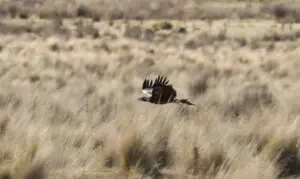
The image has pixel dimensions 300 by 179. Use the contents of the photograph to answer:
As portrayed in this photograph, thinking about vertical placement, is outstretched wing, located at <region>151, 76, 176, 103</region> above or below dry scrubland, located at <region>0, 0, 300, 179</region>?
above

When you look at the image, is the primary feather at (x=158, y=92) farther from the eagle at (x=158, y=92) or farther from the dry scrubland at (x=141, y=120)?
the dry scrubland at (x=141, y=120)

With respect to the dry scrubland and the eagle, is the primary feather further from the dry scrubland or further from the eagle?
the dry scrubland

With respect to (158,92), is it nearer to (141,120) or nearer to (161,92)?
(161,92)

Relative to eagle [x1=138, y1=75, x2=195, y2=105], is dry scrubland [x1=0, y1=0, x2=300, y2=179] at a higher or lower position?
lower

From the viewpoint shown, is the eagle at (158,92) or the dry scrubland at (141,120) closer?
the dry scrubland at (141,120)

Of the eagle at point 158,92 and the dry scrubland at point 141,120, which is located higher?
the eagle at point 158,92

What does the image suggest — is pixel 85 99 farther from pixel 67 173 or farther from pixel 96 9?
pixel 96 9

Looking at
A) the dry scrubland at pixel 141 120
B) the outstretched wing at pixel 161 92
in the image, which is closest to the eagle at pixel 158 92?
the outstretched wing at pixel 161 92

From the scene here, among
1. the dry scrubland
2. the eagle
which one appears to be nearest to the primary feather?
the eagle

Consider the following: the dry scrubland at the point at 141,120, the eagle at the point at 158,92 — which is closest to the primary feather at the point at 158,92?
the eagle at the point at 158,92

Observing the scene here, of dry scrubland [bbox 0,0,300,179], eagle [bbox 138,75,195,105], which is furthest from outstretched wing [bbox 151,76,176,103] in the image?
dry scrubland [bbox 0,0,300,179]

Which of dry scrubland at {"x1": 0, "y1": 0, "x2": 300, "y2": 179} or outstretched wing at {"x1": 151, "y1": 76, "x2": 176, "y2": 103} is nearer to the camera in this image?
dry scrubland at {"x1": 0, "y1": 0, "x2": 300, "y2": 179}

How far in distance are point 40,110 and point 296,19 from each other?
38.4 m

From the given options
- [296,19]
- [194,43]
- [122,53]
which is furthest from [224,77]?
[296,19]
